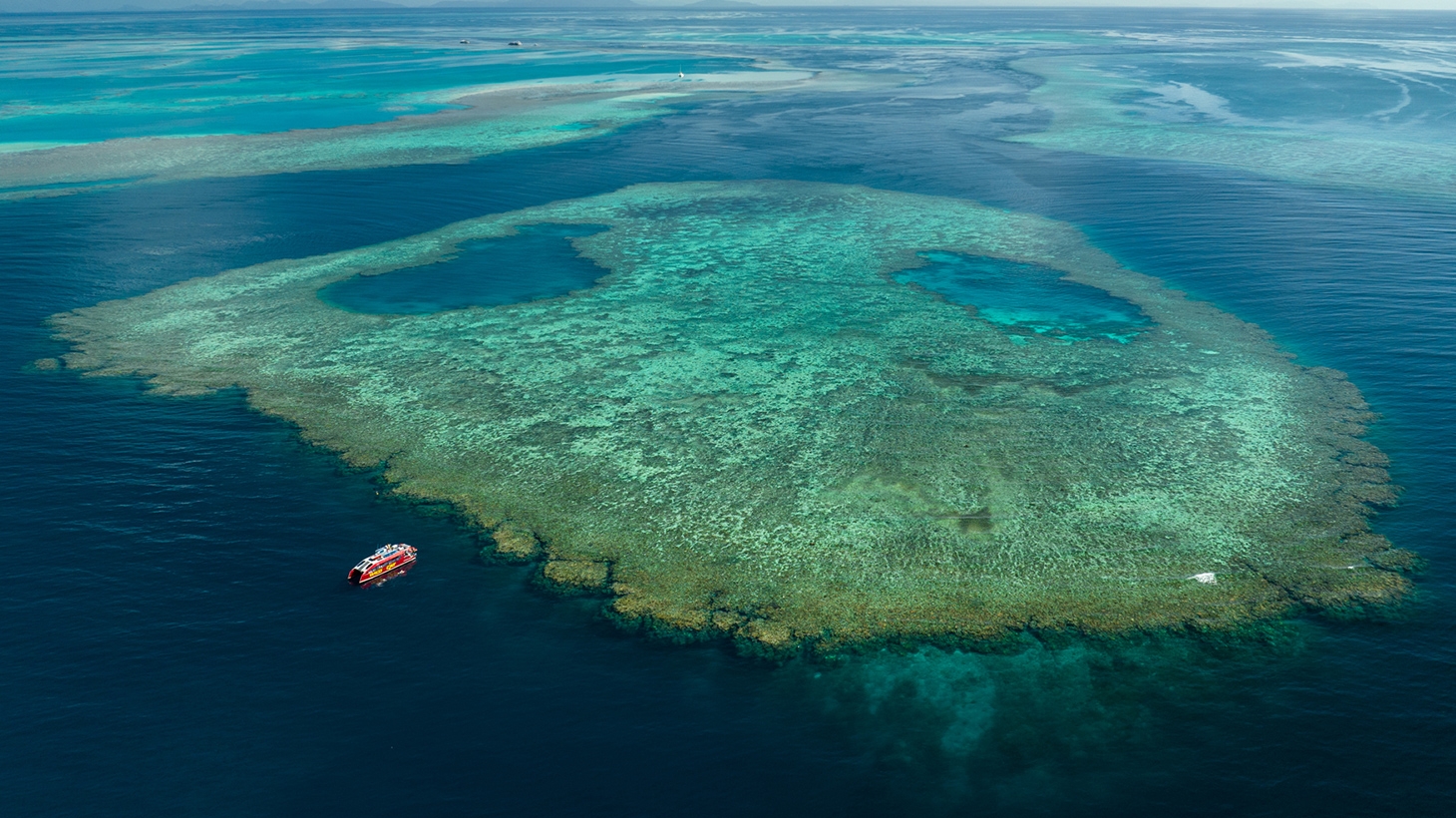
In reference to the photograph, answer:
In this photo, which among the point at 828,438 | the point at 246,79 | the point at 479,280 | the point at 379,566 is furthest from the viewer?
the point at 246,79

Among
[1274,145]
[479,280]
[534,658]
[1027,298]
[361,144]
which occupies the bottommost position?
[534,658]

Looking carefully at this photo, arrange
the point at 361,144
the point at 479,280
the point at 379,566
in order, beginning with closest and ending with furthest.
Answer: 1. the point at 379,566
2. the point at 479,280
3. the point at 361,144

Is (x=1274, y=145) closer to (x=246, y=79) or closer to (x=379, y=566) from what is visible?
(x=379, y=566)

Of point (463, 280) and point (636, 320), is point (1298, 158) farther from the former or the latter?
point (463, 280)

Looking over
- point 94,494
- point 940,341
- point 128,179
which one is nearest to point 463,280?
point 94,494

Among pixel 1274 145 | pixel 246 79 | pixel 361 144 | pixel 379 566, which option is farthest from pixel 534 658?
pixel 246 79

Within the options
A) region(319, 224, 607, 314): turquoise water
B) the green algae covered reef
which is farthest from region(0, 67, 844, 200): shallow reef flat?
the green algae covered reef

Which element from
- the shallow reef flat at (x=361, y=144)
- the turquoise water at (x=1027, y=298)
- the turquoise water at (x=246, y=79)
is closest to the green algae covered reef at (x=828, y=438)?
the turquoise water at (x=1027, y=298)

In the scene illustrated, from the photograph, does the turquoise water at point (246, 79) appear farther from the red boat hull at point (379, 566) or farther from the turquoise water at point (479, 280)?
the red boat hull at point (379, 566)

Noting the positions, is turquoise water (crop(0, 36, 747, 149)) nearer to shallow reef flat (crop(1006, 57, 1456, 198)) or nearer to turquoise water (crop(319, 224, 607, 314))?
turquoise water (crop(319, 224, 607, 314))
